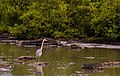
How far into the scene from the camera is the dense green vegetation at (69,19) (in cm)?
4169

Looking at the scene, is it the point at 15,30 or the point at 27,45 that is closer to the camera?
the point at 27,45

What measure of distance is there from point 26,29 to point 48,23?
2.68 meters

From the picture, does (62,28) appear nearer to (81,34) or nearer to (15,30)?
(81,34)

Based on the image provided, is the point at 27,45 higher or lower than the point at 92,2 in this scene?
lower

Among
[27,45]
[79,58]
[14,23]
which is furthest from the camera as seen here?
[14,23]

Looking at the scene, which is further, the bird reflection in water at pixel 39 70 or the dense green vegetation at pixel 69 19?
the dense green vegetation at pixel 69 19

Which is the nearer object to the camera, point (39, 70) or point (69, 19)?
point (39, 70)

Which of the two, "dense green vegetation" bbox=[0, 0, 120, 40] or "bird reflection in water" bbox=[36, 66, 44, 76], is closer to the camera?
"bird reflection in water" bbox=[36, 66, 44, 76]

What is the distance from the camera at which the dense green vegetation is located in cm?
4169

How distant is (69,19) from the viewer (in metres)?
45.7

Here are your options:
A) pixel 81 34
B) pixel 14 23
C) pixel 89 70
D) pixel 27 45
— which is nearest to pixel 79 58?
pixel 89 70

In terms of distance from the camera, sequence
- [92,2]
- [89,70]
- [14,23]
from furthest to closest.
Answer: [14,23]
[92,2]
[89,70]

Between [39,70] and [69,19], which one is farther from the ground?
[69,19]

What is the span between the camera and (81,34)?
44188 millimetres
